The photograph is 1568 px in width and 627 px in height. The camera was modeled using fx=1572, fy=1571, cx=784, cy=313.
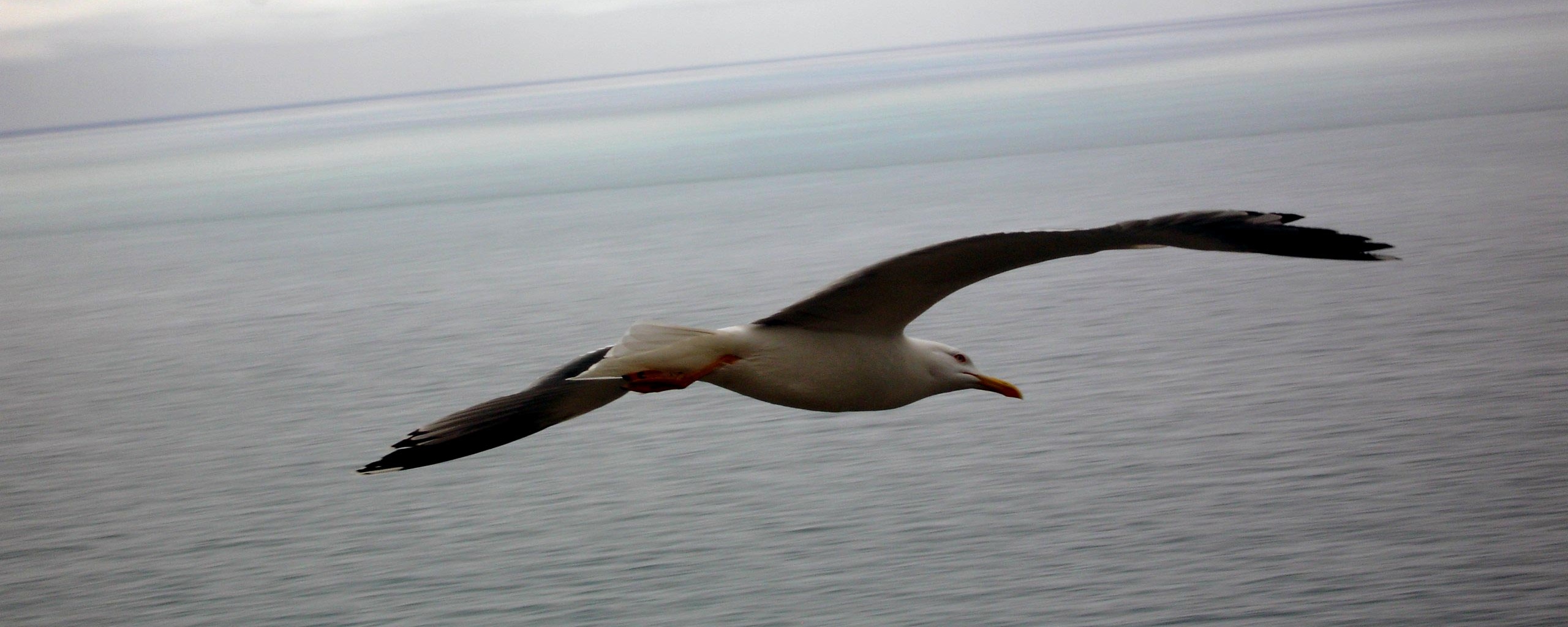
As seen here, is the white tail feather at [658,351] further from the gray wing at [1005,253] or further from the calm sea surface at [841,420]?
the calm sea surface at [841,420]

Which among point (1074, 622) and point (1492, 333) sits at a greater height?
point (1492, 333)

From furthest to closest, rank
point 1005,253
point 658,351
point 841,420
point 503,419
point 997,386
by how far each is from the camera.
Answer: point 841,420 → point 997,386 → point 503,419 → point 658,351 → point 1005,253

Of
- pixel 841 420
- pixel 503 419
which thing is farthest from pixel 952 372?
pixel 841 420

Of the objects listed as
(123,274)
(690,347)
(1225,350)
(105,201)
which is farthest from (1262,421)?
(105,201)

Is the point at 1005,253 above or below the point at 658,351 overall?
above

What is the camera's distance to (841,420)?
963 cm

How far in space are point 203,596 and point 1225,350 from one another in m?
6.45

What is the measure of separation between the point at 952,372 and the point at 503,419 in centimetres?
148

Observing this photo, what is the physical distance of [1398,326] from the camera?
10.7 meters

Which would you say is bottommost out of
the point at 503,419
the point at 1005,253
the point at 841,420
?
the point at 841,420

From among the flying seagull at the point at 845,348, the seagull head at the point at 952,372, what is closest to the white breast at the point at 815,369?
the flying seagull at the point at 845,348

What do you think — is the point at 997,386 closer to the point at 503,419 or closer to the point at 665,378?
the point at 665,378

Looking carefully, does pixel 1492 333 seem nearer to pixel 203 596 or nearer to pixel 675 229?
pixel 203 596

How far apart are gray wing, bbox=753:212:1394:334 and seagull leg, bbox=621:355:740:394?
0.25 meters
